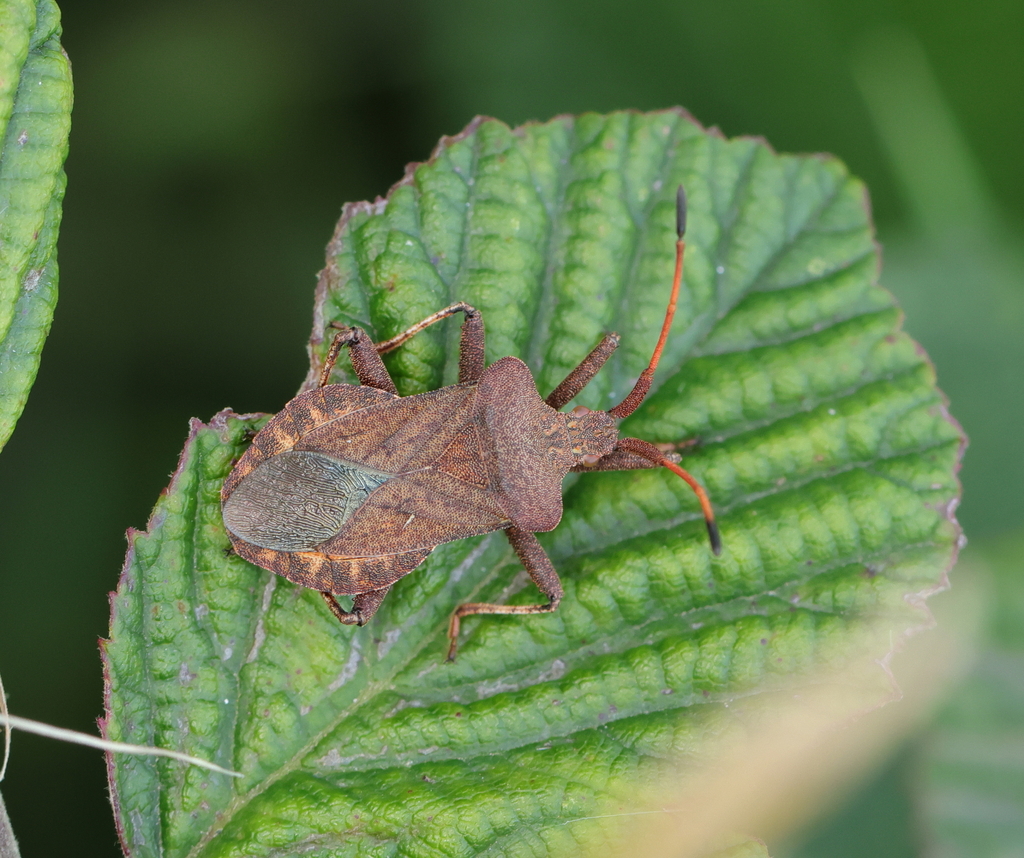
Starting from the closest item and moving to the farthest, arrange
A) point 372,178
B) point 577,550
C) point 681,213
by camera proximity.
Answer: point 681,213 < point 577,550 < point 372,178

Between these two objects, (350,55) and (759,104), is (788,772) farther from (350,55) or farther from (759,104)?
(350,55)

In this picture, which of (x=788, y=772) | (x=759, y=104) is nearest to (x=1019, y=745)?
(x=788, y=772)

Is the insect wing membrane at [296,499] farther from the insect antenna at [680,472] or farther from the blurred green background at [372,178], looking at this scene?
the blurred green background at [372,178]

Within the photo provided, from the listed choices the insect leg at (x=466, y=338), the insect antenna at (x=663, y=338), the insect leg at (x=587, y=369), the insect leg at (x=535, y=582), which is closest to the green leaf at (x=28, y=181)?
the insect leg at (x=466, y=338)

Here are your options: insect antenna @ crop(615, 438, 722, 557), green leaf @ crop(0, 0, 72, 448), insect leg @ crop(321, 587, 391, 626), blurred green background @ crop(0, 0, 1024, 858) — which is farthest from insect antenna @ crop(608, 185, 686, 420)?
green leaf @ crop(0, 0, 72, 448)

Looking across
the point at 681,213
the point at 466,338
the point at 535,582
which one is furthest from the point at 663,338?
the point at 535,582

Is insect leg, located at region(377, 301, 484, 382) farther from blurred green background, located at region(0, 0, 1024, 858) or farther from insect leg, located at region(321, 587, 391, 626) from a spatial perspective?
blurred green background, located at region(0, 0, 1024, 858)

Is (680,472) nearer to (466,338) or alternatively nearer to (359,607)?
(466,338)
